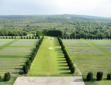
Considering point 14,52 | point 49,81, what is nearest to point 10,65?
point 49,81

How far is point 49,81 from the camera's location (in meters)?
20.4

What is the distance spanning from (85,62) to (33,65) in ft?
36.6

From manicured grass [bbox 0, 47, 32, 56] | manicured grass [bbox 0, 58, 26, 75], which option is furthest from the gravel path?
manicured grass [bbox 0, 47, 32, 56]

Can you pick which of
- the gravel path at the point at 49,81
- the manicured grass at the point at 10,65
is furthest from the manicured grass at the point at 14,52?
the gravel path at the point at 49,81

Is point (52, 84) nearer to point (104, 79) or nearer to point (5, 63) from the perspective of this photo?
point (104, 79)

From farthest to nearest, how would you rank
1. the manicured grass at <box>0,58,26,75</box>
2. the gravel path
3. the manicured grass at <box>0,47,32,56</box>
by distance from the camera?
the manicured grass at <box>0,47,32,56</box> → the manicured grass at <box>0,58,26,75</box> → the gravel path

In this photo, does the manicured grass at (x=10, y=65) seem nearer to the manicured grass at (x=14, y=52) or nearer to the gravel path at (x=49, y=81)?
the gravel path at (x=49, y=81)

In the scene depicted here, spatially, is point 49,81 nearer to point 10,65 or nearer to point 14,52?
point 10,65

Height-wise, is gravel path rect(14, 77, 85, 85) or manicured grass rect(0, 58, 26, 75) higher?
manicured grass rect(0, 58, 26, 75)

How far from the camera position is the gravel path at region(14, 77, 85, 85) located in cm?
1981

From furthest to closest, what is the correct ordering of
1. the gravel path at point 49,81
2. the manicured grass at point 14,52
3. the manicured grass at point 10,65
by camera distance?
1. the manicured grass at point 14,52
2. the manicured grass at point 10,65
3. the gravel path at point 49,81

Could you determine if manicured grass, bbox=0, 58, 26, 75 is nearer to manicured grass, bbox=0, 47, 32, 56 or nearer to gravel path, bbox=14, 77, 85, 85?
gravel path, bbox=14, 77, 85, 85

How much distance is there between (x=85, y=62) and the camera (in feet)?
98.4

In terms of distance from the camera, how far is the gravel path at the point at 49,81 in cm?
A: 1981
